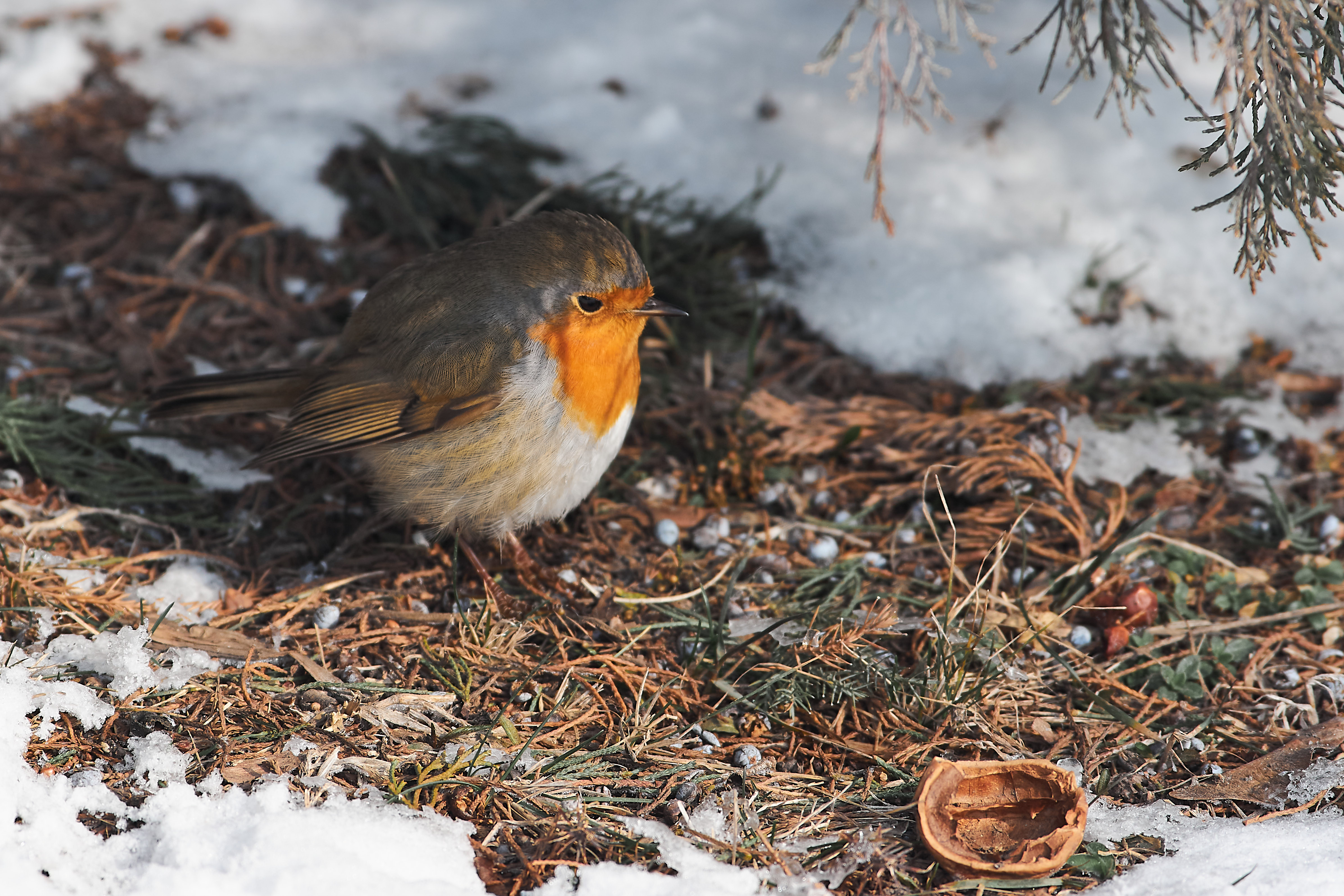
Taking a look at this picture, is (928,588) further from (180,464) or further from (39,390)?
(39,390)

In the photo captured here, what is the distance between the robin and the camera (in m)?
3.33

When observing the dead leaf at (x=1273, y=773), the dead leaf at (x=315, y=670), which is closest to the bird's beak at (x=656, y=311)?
the dead leaf at (x=315, y=670)

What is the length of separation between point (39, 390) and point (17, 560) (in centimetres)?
106

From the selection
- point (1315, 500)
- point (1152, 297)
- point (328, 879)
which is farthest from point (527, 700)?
point (1152, 297)

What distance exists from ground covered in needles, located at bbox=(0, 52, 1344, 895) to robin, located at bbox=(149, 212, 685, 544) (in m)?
0.33

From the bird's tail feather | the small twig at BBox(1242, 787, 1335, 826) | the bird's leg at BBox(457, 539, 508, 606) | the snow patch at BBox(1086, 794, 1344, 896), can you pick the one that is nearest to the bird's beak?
the bird's leg at BBox(457, 539, 508, 606)

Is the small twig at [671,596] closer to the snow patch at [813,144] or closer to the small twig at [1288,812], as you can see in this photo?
the snow patch at [813,144]

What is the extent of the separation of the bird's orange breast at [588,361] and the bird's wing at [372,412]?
0.21 m

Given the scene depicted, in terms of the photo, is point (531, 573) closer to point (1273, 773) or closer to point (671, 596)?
point (671, 596)

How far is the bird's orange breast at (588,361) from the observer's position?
333 centimetres

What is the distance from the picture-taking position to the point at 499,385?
3328mm

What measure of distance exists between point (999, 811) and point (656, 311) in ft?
5.91

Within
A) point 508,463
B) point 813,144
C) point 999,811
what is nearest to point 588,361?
point 508,463

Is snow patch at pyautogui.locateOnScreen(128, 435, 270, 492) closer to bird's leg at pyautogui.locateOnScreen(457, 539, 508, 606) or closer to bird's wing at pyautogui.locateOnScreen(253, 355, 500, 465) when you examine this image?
bird's wing at pyautogui.locateOnScreen(253, 355, 500, 465)
